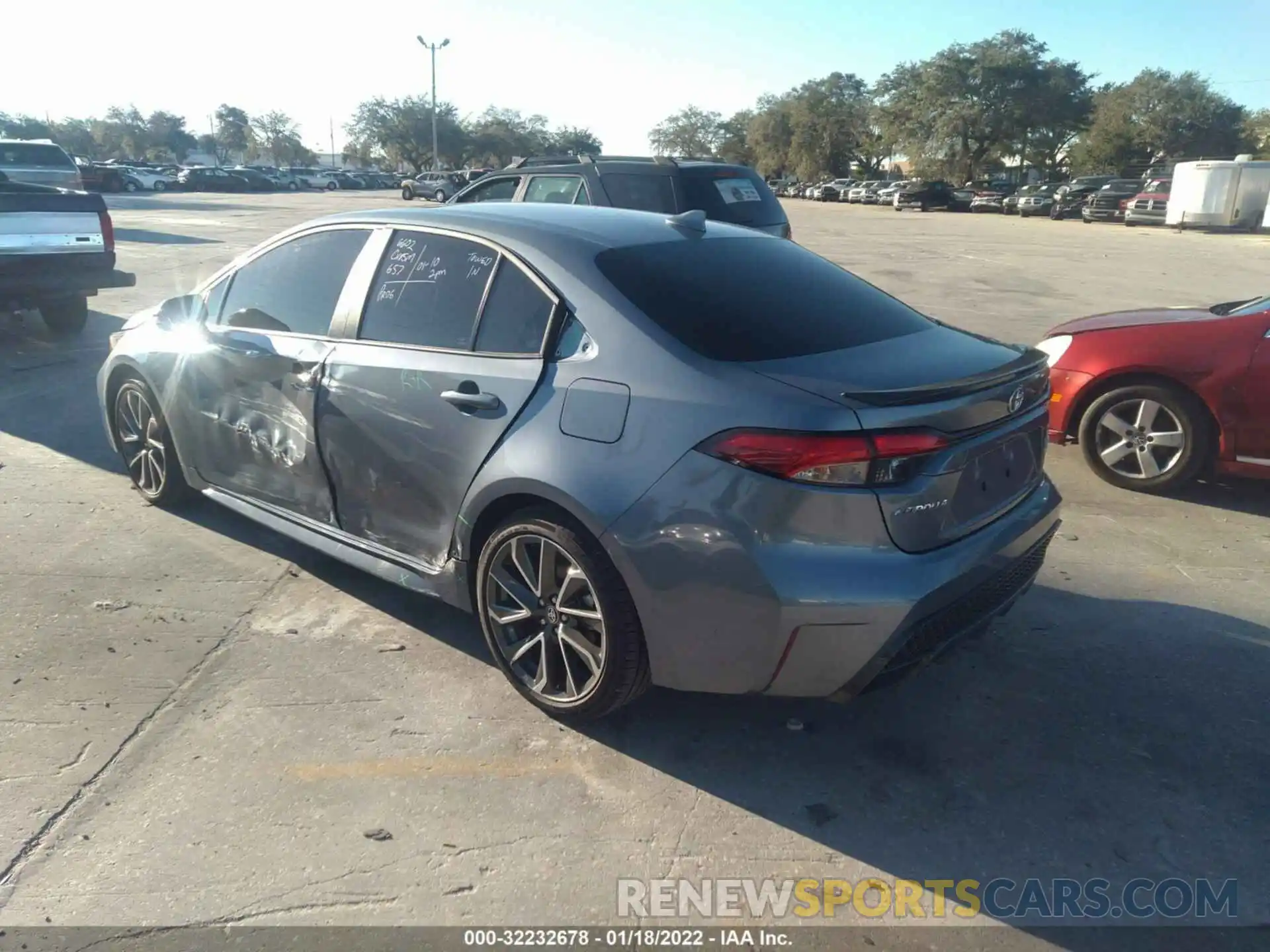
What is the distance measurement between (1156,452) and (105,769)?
556 centimetres

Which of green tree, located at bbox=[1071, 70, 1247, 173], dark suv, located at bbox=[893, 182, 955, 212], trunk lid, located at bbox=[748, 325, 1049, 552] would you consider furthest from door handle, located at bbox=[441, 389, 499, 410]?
green tree, located at bbox=[1071, 70, 1247, 173]

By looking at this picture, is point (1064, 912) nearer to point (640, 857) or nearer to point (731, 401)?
point (640, 857)

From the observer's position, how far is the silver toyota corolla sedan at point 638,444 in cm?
279

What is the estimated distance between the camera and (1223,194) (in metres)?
33.8

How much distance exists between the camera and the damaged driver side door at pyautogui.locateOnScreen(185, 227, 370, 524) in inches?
161

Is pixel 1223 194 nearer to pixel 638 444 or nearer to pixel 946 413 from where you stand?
pixel 946 413

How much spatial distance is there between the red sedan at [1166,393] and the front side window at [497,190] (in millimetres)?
5940

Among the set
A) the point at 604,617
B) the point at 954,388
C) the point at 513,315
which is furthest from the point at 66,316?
the point at 954,388

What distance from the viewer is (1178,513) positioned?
554 cm

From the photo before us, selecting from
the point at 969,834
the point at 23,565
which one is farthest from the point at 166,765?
the point at 969,834

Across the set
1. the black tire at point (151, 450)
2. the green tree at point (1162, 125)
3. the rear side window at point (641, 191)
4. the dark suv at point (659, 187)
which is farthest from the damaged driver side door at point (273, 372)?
the green tree at point (1162, 125)

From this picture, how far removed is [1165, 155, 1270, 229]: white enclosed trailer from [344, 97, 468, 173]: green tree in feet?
253

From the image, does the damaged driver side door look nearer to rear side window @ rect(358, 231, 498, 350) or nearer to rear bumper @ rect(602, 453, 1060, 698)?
rear side window @ rect(358, 231, 498, 350)

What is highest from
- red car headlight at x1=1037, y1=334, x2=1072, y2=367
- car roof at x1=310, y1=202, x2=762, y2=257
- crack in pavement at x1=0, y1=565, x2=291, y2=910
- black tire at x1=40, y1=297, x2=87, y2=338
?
car roof at x1=310, y1=202, x2=762, y2=257
